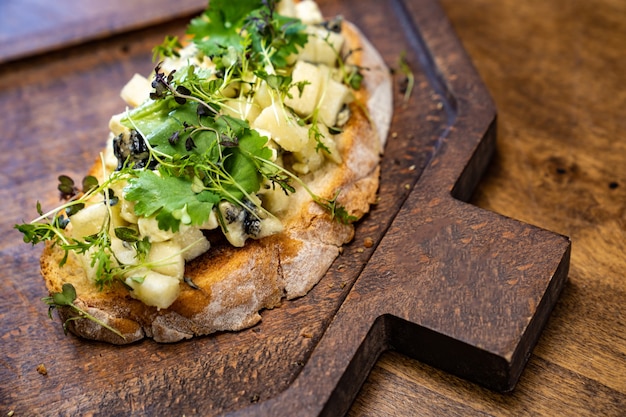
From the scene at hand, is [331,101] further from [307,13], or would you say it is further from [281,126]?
[307,13]

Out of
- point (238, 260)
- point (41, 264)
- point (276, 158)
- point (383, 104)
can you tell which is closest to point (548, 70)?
point (383, 104)

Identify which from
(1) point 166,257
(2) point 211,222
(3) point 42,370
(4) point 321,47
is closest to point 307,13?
(4) point 321,47

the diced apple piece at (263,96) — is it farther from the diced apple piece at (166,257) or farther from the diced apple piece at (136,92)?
the diced apple piece at (166,257)

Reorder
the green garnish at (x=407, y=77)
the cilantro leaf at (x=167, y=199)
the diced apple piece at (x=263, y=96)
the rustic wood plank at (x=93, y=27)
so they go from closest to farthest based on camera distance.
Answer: the cilantro leaf at (x=167, y=199) < the diced apple piece at (x=263, y=96) < the green garnish at (x=407, y=77) < the rustic wood plank at (x=93, y=27)

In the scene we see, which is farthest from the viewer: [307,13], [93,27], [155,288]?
[93,27]

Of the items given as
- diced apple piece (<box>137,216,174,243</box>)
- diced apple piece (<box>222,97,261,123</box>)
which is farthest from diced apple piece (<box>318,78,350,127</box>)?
diced apple piece (<box>137,216,174,243</box>)

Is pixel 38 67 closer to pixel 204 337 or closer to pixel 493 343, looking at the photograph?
pixel 204 337

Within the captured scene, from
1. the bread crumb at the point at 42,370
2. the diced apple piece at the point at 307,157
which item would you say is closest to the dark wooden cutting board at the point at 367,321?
the bread crumb at the point at 42,370
